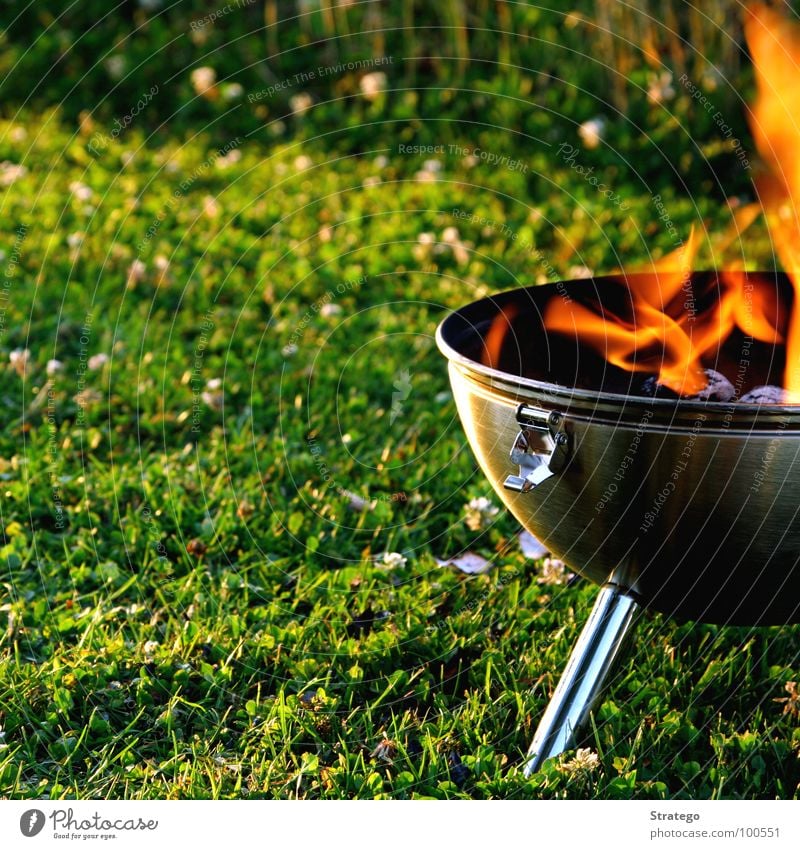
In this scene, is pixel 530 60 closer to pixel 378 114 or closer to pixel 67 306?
pixel 378 114

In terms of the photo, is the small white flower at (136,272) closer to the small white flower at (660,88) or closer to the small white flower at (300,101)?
the small white flower at (300,101)

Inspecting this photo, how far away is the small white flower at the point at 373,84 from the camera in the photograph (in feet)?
13.7

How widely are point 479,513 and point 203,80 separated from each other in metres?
2.81

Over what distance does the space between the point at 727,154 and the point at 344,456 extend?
7.44ft

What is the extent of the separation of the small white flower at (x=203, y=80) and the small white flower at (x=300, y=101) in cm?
34

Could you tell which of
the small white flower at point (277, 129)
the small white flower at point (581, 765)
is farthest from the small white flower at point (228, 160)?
the small white flower at point (581, 765)

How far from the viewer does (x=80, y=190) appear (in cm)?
384

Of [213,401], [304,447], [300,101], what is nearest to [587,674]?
[304,447]

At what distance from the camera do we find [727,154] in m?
4.00

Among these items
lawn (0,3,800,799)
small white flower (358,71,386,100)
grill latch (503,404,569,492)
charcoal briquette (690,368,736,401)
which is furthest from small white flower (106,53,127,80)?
grill latch (503,404,569,492)

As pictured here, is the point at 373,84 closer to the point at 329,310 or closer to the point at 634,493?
the point at 329,310

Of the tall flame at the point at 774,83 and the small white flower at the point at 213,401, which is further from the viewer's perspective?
the tall flame at the point at 774,83

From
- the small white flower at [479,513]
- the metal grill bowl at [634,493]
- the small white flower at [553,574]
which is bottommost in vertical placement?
the small white flower at [553,574]
